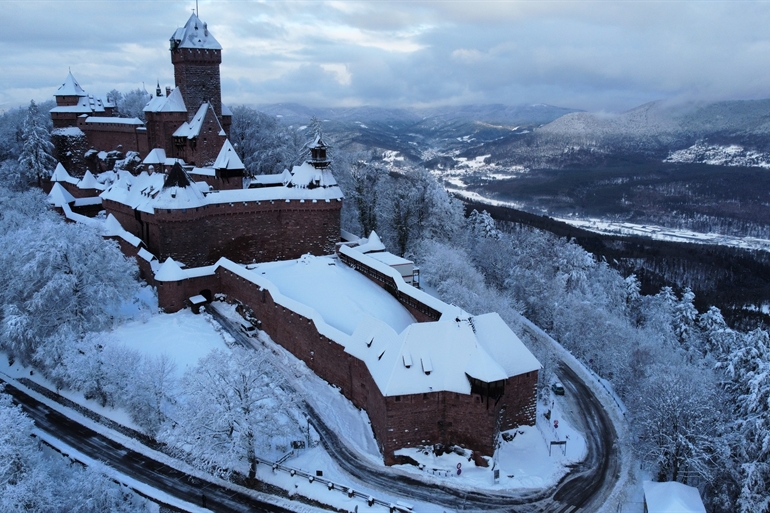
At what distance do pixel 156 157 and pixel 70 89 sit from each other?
67.9ft

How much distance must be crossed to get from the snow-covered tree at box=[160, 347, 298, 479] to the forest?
64 mm

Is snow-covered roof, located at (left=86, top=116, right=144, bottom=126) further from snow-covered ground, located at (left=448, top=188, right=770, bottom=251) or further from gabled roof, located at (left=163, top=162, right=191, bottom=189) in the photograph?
snow-covered ground, located at (left=448, top=188, right=770, bottom=251)

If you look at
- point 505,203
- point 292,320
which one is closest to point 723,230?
point 505,203

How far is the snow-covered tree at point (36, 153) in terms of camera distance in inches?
2172

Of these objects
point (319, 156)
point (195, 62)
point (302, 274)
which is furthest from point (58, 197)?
point (302, 274)

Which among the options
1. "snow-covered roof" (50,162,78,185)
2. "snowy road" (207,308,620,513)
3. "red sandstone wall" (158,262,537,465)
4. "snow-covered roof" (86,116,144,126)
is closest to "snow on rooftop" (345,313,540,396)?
"red sandstone wall" (158,262,537,465)

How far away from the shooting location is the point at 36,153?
55406 millimetres

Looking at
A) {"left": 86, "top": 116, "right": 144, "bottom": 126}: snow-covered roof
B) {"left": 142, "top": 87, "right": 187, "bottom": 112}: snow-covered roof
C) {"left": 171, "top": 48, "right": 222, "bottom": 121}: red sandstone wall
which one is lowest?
{"left": 86, "top": 116, "right": 144, "bottom": 126}: snow-covered roof

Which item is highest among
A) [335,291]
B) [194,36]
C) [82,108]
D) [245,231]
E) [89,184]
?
[194,36]

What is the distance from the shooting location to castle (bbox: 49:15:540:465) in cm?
2294

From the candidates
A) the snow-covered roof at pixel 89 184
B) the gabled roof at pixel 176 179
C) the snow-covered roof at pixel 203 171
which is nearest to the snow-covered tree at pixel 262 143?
the snow-covered roof at pixel 203 171

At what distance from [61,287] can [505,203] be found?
13849cm

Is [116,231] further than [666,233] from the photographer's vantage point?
No

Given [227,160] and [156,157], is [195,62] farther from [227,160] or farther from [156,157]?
[227,160]
